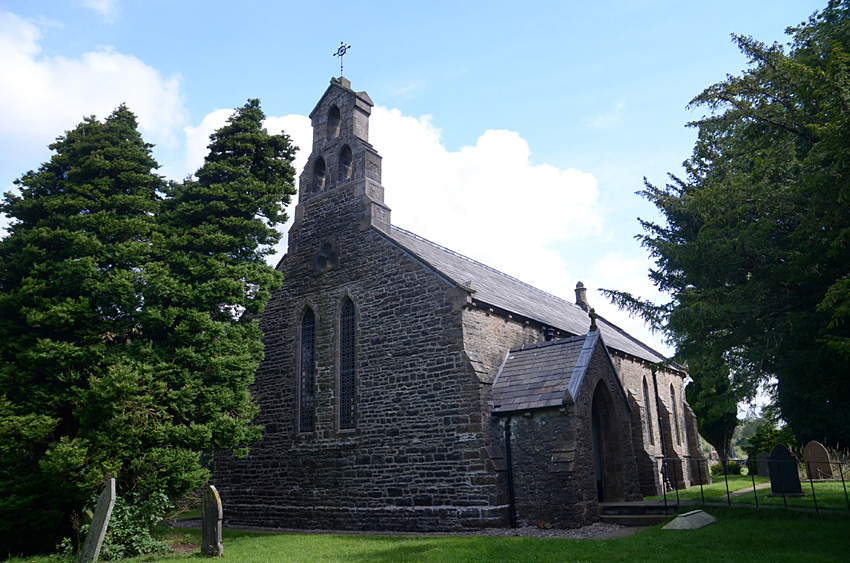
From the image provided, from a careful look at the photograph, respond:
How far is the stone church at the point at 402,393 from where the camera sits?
15.5 m

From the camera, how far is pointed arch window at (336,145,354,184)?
21125 mm

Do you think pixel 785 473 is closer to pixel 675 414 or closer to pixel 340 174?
pixel 675 414

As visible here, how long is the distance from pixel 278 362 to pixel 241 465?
12.8 ft

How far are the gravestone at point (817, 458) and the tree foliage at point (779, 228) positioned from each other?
10.6 m

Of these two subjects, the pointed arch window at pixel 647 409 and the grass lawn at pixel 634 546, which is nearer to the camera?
the grass lawn at pixel 634 546

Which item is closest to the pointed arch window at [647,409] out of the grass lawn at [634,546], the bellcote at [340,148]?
the grass lawn at [634,546]

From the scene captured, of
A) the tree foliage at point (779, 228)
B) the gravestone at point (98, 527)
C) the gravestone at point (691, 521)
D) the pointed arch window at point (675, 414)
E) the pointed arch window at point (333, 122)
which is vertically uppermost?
the pointed arch window at point (333, 122)

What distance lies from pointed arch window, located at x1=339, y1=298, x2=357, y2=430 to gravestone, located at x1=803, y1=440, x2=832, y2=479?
18721mm

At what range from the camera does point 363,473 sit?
696 inches

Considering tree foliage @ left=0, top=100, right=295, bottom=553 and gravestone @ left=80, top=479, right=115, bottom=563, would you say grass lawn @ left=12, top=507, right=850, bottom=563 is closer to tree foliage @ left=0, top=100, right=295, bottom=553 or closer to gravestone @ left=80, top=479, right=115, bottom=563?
gravestone @ left=80, top=479, right=115, bottom=563

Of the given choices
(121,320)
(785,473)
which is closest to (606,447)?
(785,473)

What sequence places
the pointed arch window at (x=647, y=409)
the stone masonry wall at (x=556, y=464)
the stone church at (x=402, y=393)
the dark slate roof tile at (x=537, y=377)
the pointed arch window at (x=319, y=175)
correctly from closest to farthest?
the stone masonry wall at (x=556, y=464) < the stone church at (x=402, y=393) < the dark slate roof tile at (x=537, y=377) < the pointed arch window at (x=319, y=175) < the pointed arch window at (x=647, y=409)

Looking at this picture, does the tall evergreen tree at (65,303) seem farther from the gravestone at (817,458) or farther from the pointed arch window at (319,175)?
the gravestone at (817,458)

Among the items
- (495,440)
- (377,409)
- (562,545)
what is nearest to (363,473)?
A: (377,409)
